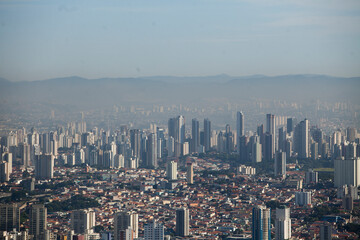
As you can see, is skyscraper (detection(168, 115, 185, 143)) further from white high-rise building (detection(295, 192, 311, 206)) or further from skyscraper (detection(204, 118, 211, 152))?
white high-rise building (detection(295, 192, 311, 206))

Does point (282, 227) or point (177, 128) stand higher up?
point (177, 128)

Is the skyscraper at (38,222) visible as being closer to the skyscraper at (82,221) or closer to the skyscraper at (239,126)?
the skyscraper at (82,221)

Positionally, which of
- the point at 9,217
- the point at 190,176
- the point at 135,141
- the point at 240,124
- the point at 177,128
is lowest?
the point at 9,217

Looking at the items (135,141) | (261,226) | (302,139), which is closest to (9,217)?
(261,226)

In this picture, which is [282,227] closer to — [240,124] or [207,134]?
[207,134]

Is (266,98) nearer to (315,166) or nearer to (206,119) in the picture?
(206,119)

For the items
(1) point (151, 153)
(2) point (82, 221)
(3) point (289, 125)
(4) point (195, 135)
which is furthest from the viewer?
(4) point (195, 135)

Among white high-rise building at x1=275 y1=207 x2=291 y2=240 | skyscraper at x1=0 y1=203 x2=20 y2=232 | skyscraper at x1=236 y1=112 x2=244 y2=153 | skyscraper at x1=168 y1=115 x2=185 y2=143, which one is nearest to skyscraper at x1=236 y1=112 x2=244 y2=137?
skyscraper at x1=236 y1=112 x2=244 y2=153

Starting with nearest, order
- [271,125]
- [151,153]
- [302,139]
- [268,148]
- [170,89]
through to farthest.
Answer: [268,148], [151,153], [302,139], [271,125], [170,89]

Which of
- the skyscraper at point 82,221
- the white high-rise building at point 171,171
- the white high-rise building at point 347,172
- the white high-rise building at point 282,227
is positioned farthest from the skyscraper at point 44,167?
the white high-rise building at point 282,227
